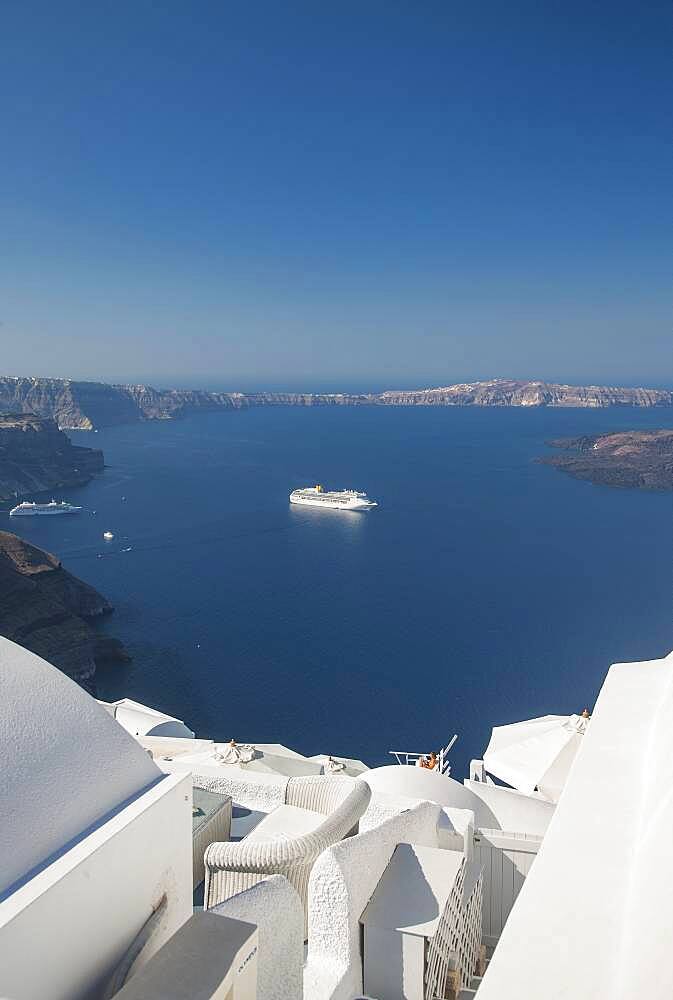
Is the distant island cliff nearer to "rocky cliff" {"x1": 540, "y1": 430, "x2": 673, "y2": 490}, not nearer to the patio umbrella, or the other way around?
"rocky cliff" {"x1": 540, "y1": 430, "x2": 673, "y2": 490}

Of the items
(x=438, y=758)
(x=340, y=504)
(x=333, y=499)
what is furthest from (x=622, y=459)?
(x=438, y=758)

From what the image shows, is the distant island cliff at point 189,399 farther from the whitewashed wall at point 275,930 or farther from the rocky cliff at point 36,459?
the whitewashed wall at point 275,930

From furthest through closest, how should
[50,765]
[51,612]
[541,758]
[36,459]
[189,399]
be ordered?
[189,399] → [36,459] → [51,612] → [541,758] → [50,765]

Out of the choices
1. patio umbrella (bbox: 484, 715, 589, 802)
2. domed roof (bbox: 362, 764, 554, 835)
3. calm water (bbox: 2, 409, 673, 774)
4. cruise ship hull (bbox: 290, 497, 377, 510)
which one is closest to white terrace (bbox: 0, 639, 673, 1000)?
domed roof (bbox: 362, 764, 554, 835)

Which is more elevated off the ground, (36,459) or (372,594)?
(36,459)

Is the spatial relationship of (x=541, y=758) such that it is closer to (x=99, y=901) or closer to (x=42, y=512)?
(x=99, y=901)

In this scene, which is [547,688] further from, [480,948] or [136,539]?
[136,539]

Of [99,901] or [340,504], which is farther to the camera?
[340,504]
